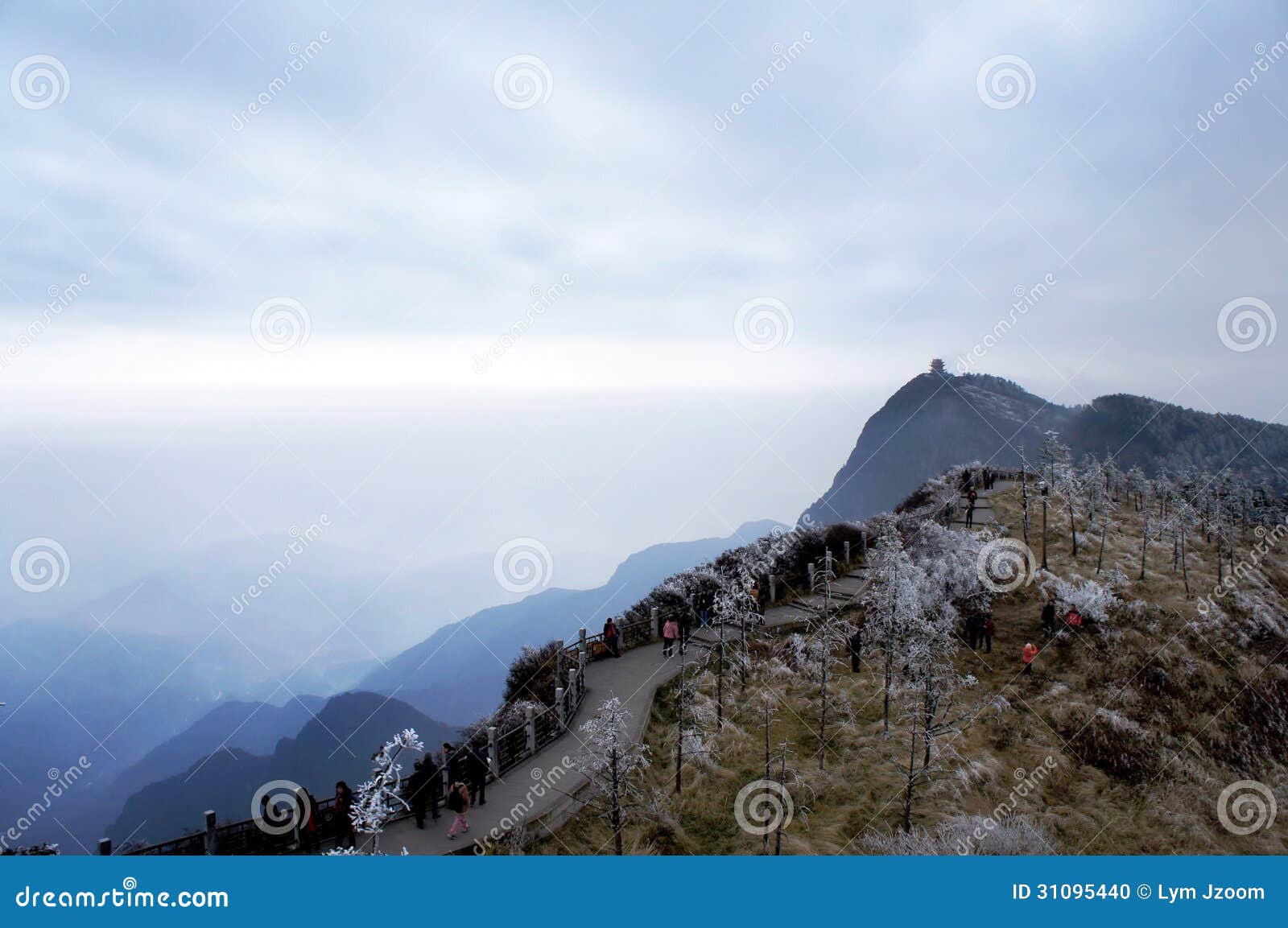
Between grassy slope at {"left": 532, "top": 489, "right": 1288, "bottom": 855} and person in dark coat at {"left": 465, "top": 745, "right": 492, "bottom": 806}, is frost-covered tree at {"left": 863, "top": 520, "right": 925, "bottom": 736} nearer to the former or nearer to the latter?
grassy slope at {"left": 532, "top": 489, "right": 1288, "bottom": 855}

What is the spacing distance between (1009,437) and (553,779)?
6391 inches

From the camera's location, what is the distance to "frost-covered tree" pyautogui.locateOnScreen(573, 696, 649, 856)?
1170 cm

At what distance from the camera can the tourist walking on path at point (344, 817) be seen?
39.7 feet

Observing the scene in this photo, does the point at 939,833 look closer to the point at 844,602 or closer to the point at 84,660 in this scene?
the point at 844,602

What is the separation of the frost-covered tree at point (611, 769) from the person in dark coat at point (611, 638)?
7.07m

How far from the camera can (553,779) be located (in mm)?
Answer: 14836

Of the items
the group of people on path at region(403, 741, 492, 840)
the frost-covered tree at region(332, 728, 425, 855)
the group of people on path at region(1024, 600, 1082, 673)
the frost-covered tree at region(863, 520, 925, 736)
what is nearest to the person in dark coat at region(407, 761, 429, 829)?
the group of people on path at region(403, 741, 492, 840)

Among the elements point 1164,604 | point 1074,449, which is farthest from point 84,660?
point 1074,449

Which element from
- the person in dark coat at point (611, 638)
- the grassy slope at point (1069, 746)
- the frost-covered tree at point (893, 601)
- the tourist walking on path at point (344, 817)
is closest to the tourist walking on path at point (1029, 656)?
the grassy slope at point (1069, 746)

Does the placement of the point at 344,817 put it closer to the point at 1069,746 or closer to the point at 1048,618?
the point at 1069,746

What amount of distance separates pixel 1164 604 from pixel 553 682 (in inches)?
929

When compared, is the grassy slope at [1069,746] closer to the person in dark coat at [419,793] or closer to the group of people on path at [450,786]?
the group of people on path at [450,786]

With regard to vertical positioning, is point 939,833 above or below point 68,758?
above

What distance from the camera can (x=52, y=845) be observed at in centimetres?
1241
